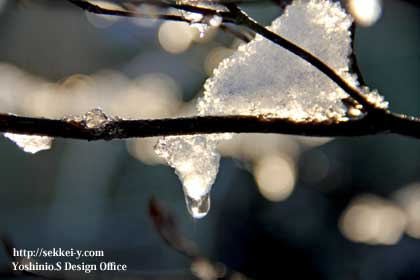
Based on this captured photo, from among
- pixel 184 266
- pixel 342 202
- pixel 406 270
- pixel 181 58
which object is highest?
pixel 181 58

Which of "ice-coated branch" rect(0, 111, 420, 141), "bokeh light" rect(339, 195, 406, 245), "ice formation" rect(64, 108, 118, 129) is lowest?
"ice-coated branch" rect(0, 111, 420, 141)

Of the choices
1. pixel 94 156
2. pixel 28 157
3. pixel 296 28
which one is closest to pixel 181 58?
pixel 94 156

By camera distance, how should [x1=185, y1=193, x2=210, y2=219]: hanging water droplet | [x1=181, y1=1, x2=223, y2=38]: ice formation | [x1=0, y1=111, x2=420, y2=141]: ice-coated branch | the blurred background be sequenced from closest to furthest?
[x1=0, y1=111, x2=420, y2=141]: ice-coated branch, [x1=181, y1=1, x2=223, y2=38]: ice formation, [x1=185, y1=193, x2=210, y2=219]: hanging water droplet, the blurred background

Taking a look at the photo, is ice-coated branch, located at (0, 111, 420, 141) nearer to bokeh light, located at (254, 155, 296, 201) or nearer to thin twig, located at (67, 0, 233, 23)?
thin twig, located at (67, 0, 233, 23)

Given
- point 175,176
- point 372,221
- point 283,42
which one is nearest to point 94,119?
point 283,42

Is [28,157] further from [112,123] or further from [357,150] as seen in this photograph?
[112,123]

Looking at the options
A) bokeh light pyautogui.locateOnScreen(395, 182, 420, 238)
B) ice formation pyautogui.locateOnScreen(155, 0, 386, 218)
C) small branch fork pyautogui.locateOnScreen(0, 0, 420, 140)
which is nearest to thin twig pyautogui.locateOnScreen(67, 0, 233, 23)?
small branch fork pyautogui.locateOnScreen(0, 0, 420, 140)
